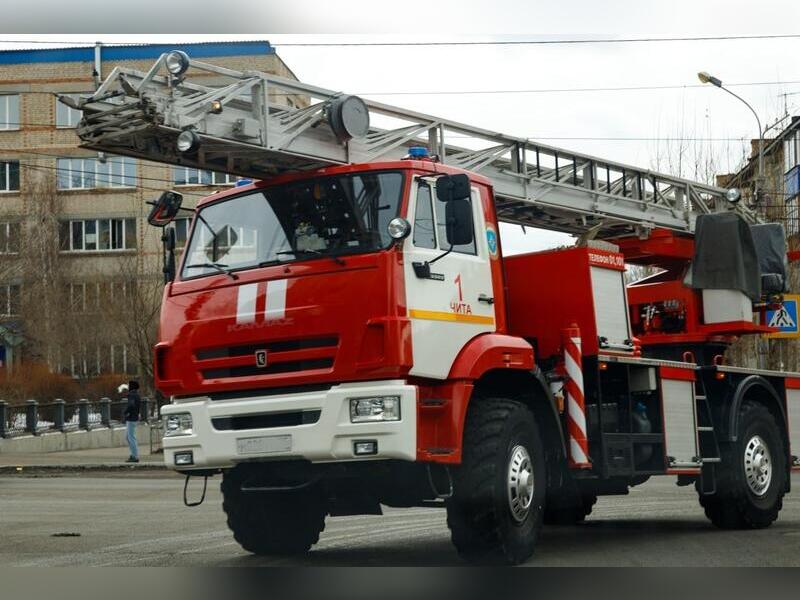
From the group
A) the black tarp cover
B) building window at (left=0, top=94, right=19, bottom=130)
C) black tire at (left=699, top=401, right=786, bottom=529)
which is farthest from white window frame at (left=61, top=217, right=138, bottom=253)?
black tire at (left=699, top=401, right=786, bottom=529)

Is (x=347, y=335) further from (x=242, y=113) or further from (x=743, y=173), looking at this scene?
(x=743, y=173)

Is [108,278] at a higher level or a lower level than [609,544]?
higher

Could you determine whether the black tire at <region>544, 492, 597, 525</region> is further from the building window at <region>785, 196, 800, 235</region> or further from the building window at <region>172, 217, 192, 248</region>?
the building window at <region>785, 196, 800, 235</region>

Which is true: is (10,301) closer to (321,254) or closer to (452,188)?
(321,254)

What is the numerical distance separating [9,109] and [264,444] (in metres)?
46.9

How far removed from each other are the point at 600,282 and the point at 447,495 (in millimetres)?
2929

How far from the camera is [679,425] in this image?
474 inches

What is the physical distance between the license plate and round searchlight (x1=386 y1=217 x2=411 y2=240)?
1.56 meters

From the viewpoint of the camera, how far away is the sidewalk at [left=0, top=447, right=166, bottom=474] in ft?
84.5

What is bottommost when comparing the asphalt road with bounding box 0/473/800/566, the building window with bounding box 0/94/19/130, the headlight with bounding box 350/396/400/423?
the asphalt road with bounding box 0/473/800/566

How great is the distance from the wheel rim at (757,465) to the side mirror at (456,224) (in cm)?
491

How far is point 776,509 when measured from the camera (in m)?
13.0

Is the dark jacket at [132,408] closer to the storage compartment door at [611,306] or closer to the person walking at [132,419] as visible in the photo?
the person walking at [132,419]
